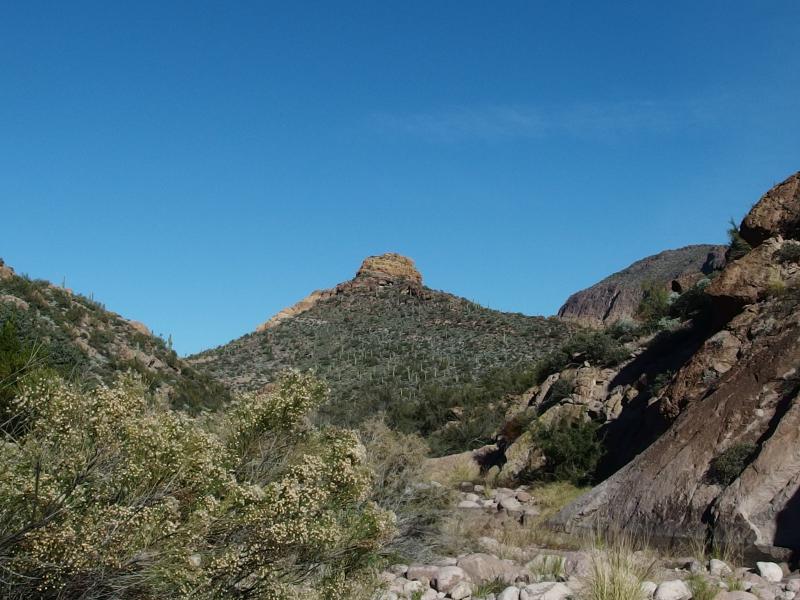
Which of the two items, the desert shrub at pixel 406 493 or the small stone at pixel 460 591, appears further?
the desert shrub at pixel 406 493

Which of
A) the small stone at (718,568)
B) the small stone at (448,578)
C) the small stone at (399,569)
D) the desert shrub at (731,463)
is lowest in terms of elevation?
the small stone at (718,568)

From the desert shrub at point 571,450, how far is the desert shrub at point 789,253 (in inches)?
248

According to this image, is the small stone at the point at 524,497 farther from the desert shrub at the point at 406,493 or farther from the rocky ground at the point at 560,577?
the rocky ground at the point at 560,577

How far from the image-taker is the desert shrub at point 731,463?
39.5 feet

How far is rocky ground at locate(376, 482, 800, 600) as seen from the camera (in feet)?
25.8

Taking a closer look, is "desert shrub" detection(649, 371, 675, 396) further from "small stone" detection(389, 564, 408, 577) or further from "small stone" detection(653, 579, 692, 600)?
"small stone" detection(653, 579, 692, 600)

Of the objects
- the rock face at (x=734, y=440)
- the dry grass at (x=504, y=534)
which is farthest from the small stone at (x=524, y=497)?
the rock face at (x=734, y=440)

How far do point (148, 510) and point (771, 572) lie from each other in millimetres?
8017

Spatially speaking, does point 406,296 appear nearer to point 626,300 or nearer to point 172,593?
point 626,300

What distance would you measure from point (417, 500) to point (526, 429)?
1005 centimetres

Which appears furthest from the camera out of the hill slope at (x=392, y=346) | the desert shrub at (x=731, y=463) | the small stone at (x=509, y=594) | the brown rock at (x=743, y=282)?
Answer: the hill slope at (x=392, y=346)

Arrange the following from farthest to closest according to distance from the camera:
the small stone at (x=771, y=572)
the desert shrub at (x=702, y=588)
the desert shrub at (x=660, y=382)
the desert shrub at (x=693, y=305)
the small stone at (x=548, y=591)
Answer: the desert shrub at (x=693, y=305) → the desert shrub at (x=660, y=382) → the small stone at (x=771, y=572) → the small stone at (x=548, y=591) → the desert shrub at (x=702, y=588)

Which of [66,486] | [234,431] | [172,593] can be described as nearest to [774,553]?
[234,431]

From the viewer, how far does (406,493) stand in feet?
41.2
